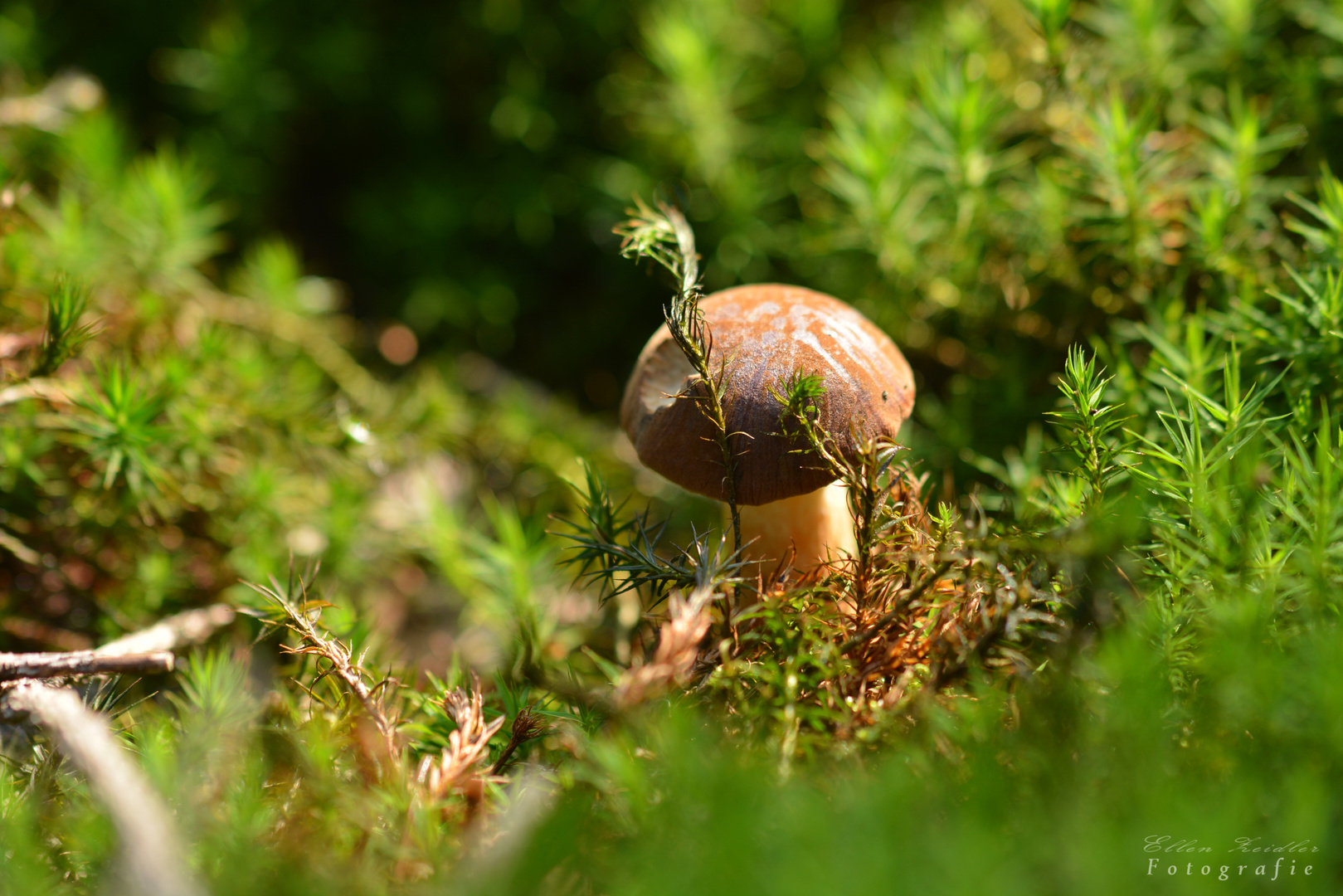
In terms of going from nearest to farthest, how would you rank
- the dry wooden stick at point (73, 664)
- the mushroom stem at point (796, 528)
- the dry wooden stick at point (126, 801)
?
the dry wooden stick at point (126, 801) < the dry wooden stick at point (73, 664) < the mushroom stem at point (796, 528)

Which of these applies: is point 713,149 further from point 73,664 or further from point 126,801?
point 126,801

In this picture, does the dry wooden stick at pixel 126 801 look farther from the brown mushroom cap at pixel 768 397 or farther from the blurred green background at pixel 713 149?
the blurred green background at pixel 713 149

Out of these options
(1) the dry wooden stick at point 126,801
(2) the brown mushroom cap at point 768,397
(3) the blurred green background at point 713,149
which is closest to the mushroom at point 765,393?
(2) the brown mushroom cap at point 768,397

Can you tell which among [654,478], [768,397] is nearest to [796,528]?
[768,397]

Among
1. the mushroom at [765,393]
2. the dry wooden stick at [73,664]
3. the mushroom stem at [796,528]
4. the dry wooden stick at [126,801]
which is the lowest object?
the dry wooden stick at [73,664]

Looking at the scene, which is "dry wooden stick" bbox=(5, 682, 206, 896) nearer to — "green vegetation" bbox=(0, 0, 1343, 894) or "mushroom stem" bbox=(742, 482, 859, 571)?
"green vegetation" bbox=(0, 0, 1343, 894)

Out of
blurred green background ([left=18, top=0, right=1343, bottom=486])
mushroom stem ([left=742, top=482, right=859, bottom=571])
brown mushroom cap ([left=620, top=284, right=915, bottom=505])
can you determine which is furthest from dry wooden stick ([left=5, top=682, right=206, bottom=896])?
blurred green background ([left=18, top=0, right=1343, bottom=486])

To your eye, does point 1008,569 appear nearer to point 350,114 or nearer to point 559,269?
point 559,269
